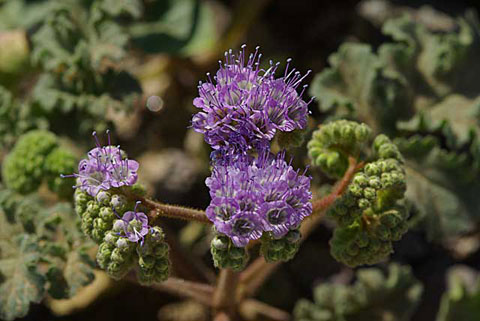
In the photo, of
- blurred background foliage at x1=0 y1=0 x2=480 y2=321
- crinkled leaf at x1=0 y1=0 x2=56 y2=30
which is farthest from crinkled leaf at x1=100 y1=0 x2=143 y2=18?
crinkled leaf at x1=0 y1=0 x2=56 y2=30

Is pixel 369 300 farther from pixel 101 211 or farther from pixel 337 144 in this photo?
pixel 101 211

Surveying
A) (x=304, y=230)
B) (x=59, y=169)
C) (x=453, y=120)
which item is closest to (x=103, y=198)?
(x=59, y=169)

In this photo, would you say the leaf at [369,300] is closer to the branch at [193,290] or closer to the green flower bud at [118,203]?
the branch at [193,290]

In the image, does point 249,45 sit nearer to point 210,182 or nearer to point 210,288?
point 210,288

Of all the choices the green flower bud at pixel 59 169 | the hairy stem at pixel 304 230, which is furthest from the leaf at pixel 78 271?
the hairy stem at pixel 304 230

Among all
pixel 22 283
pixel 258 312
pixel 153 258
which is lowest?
pixel 258 312

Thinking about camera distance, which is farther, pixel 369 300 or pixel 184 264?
pixel 369 300

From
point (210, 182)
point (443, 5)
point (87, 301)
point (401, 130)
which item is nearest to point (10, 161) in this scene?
point (87, 301)
